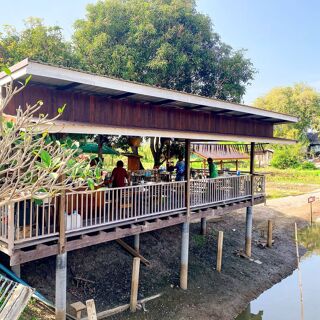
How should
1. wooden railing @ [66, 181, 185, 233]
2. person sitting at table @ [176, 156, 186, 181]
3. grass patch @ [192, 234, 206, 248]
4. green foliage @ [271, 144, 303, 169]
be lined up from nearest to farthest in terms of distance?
wooden railing @ [66, 181, 185, 233], person sitting at table @ [176, 156, 186, 181], grass patch @ [192, 234, 206, 248], green foliage @ [271, 144, 303, 169]

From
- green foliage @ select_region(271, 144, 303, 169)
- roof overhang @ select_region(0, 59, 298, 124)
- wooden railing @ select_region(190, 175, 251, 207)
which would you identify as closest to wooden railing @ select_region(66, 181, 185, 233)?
wooden railing @ select_region(190, 175, 251, 207)

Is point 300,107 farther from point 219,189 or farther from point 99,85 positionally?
point 99,85

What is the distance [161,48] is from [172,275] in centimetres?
1063

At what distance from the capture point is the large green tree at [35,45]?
15000mm

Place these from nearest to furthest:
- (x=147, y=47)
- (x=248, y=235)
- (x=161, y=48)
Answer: (x=248, y=235), (x=161, y=48), (x=147, y=47)

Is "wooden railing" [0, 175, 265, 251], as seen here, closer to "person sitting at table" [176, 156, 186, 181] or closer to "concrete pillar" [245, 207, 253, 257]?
"person sitting at table" [176, 156, 186, 181]

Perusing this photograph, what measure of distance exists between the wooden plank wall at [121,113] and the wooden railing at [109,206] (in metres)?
1.79

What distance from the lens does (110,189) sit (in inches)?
310

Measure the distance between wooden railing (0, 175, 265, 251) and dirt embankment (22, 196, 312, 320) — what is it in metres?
2.46

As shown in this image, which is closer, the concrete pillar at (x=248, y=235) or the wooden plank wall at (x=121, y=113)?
the wooden plank wall at (x=121, y=113)

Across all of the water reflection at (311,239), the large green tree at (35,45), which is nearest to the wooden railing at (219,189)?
the water reflection at (311,239)

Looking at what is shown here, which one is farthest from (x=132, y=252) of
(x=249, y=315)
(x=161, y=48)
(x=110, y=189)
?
(x=161, y=48)

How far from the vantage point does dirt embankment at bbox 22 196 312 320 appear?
31.8ft

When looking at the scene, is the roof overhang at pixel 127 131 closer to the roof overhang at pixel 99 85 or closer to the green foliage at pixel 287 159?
the roof overhang at pixel 99 85
